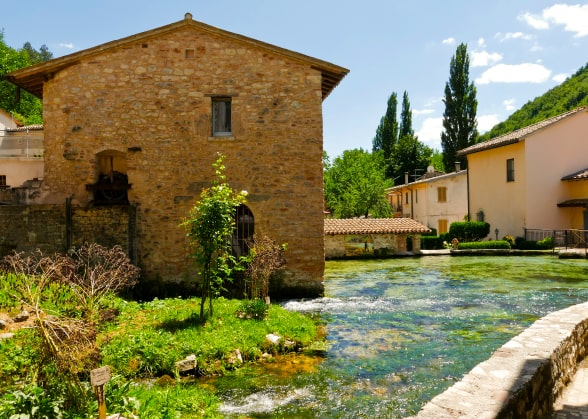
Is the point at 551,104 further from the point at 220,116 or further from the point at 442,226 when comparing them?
the point at 220,116

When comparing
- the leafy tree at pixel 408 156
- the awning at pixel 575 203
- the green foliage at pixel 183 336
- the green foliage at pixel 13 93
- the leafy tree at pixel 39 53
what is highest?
the leafy tree at pixel 39 53

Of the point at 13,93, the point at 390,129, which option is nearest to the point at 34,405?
the point at 13,93

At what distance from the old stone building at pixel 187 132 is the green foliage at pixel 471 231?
733 inches

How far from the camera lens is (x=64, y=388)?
4.46m

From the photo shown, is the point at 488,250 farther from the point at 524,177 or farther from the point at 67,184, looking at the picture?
the point at 67,184

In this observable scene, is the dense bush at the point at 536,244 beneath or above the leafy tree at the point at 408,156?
beneath

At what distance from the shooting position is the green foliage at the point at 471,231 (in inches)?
1115

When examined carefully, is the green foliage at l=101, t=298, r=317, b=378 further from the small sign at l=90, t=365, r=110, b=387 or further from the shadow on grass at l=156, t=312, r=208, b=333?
the small sign at l=90, t=365, r=110, b=387

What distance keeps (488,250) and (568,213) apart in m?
5.93

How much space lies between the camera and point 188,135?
12398mm

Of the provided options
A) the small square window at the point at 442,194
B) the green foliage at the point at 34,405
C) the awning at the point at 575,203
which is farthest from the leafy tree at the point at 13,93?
the awning at the point at 575,203

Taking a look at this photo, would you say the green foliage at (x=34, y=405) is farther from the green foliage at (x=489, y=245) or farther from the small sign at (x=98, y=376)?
the green foliage at (x=489, y=245)

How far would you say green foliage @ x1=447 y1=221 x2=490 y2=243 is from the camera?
1115 inches

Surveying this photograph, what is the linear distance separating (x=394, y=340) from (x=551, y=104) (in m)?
51.6
